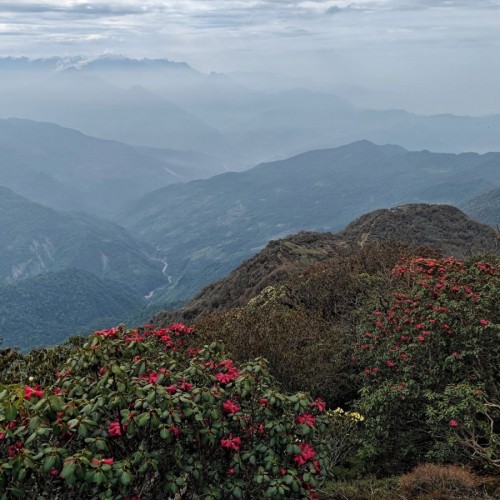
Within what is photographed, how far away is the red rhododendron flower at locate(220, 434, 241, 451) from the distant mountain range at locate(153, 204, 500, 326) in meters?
27.5

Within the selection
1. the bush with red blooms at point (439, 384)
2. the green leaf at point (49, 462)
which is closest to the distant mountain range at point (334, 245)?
the bush with red blooms at point (439, 384)

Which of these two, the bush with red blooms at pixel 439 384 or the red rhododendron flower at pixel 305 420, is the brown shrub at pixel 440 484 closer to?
the bush with red blooms at pixel 439 384

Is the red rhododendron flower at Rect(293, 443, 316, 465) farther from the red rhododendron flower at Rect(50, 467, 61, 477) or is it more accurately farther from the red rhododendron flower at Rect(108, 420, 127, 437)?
the red rhododendron flower at Rect(50, 467, 61, 477)

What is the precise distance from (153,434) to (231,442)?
3.20ft

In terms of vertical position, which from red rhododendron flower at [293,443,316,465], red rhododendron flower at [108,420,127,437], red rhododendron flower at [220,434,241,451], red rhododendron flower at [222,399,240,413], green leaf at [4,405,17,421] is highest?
green leaf at [4,405,17,421]

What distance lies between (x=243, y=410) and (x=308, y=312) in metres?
13.2

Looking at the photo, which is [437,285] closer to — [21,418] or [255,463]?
[255,463]

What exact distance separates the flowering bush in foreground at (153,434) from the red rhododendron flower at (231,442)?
1cm

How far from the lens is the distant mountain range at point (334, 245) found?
44031mm

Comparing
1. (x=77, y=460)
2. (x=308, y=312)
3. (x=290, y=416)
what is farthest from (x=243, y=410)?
(x=308, y=312)

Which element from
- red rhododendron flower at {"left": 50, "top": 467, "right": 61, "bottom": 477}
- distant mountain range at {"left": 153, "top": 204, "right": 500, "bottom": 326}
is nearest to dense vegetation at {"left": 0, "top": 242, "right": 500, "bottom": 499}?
red rhododendron flower at {"left": 50, "top": 467, "right": 61, "bottom": 477}

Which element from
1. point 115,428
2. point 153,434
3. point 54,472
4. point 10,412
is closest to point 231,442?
point 153,434

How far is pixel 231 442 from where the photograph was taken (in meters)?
6.89

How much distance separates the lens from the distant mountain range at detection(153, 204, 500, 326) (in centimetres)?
4403
